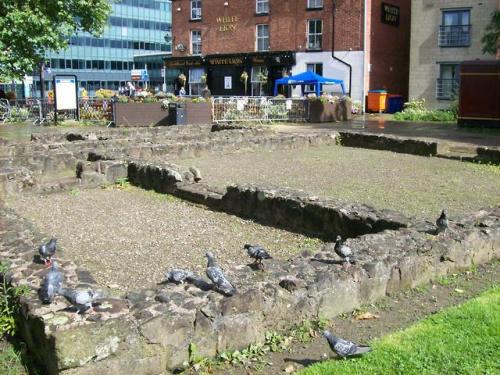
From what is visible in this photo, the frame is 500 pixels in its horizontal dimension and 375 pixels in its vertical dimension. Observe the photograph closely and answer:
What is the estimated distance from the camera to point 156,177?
12.0 metres

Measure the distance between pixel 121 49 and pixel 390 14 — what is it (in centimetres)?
5380

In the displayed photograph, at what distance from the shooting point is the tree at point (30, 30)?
2091 centimetres

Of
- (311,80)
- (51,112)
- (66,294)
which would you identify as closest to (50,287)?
(66,294)

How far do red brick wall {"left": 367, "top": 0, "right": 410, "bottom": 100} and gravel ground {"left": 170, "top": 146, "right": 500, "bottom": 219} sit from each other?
21.1 metres

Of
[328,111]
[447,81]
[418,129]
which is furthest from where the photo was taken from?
[447,81]

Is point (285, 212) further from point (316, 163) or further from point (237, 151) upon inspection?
point (237, 151)

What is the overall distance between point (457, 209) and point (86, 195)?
6906 mm

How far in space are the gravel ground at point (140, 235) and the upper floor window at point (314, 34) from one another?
99.6 ft

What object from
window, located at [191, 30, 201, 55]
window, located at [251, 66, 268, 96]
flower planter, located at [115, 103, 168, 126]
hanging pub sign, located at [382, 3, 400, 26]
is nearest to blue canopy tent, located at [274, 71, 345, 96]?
window, located at [251, 66, 268, 96]

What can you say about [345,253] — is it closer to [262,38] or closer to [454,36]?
[454,36]

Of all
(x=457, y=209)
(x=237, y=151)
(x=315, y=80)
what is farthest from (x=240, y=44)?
(x=457, y=209)

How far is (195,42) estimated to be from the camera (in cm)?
4666

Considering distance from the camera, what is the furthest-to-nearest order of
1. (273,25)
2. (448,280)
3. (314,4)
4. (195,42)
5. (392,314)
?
1. (195,42)
2. (273,25)
3. (314,4)
4. (448,280)
5. (392,314)

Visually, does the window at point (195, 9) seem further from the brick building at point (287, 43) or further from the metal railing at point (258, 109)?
the metal railing at point (258, 109)
